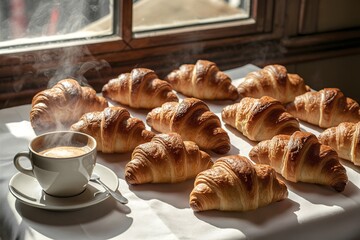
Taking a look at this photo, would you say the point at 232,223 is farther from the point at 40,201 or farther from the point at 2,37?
the point at 2,37

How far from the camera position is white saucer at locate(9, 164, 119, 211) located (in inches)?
46.8

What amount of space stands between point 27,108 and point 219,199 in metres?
0.67

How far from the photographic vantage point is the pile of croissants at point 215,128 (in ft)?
4.09

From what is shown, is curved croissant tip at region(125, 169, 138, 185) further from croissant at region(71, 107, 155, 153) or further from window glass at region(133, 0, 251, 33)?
window glass at region(133, 0, 251, 33)

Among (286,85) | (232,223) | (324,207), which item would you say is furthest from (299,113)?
(232,223)

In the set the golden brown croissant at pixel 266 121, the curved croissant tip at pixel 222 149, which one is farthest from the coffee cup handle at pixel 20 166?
the golden brown croissant at pixel 266 121

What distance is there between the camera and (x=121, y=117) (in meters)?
1.45

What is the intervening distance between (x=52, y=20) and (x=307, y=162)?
105 centimetres

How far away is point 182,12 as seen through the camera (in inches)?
90.5

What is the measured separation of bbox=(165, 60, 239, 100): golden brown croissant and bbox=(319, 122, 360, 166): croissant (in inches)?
14.0

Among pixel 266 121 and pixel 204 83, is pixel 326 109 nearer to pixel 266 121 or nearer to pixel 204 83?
pixel 266 121

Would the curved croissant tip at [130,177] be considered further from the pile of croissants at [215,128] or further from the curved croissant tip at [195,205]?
the curved croissant tip at [195,205]

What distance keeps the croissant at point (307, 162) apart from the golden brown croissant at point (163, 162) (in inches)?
7.1

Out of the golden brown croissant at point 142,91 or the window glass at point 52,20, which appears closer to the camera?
the golden brown croissant at point 142,91
